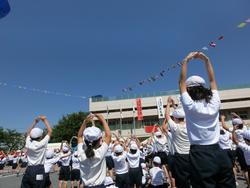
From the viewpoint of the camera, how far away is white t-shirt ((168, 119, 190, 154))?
5285 millimetres

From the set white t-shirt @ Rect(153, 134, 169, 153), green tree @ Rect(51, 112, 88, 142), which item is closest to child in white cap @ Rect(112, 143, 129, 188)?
white t-shirt @ Rect(153, 134, 169, 153)

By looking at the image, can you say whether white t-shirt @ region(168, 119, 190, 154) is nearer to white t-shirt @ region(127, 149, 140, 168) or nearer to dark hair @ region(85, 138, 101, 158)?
dark hair @ region(85, 138, 101, 158)

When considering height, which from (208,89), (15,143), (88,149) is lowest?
(88,149)

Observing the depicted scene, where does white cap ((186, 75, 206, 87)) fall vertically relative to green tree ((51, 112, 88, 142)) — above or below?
below

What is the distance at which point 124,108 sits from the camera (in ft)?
179

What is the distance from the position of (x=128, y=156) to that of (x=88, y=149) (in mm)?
5223

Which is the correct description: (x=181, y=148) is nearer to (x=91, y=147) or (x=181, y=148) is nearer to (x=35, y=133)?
(x=91, y=147)

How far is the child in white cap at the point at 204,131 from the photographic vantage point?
8.93 ft

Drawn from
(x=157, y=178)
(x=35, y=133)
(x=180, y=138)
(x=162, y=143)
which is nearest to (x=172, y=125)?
(x=180, y=138)

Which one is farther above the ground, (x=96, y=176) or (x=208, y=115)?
(x=208, y=115)

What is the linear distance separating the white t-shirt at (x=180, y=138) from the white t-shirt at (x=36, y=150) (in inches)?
106

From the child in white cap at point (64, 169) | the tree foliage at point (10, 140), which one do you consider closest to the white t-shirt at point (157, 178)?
the child in white cap at point (64, 169)

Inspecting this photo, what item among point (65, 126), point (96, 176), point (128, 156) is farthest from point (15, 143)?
point (96, 176)

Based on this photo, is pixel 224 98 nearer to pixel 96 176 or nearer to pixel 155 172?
pixel 155 172
